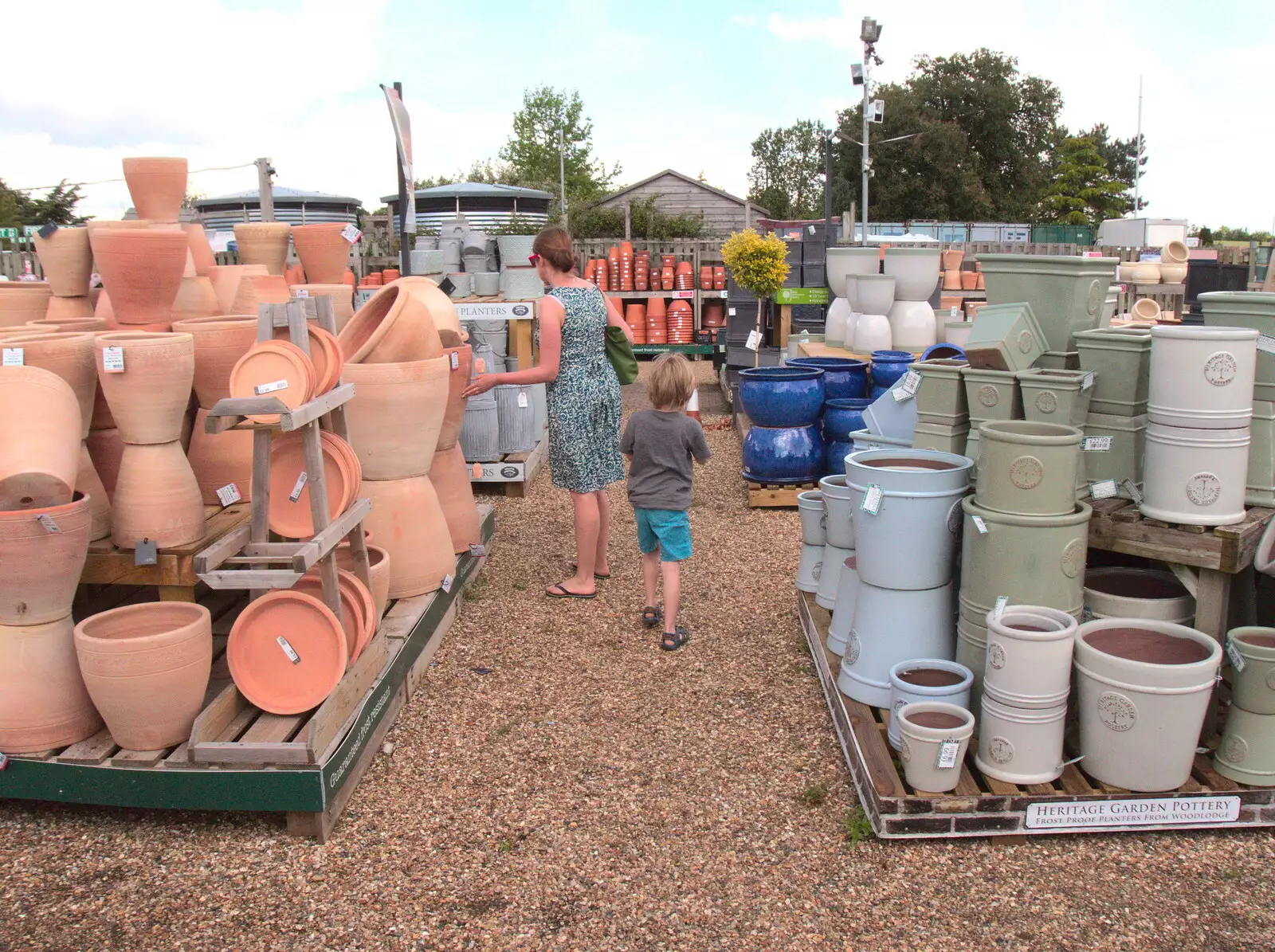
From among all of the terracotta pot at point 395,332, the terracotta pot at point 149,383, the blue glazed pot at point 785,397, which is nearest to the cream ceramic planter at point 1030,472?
the terracotta pot at point 395,332

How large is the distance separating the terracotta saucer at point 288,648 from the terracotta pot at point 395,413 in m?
0.90

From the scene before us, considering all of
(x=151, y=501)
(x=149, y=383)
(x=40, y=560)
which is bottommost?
(x=40, y=560)

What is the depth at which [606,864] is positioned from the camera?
281cm

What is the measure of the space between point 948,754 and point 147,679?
7.50 ft

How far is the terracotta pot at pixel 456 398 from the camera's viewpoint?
4.53 metres

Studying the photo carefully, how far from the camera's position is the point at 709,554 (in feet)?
18.6

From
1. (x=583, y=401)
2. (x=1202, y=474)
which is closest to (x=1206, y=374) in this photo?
(x=1202, y=474)

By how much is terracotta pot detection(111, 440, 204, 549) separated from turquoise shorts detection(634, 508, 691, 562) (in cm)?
179

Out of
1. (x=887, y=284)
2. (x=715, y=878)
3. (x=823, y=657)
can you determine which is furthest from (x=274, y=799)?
(x=887, y=284)

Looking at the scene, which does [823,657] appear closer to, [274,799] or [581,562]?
[581,562]

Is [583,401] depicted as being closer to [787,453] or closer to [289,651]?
[289,651]

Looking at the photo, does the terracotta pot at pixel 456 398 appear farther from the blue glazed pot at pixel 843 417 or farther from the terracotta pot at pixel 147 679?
the blue glazed pot at pixel 843 417

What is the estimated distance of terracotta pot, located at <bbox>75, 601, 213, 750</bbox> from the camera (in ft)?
9.32

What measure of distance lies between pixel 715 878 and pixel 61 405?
233 centimetres
